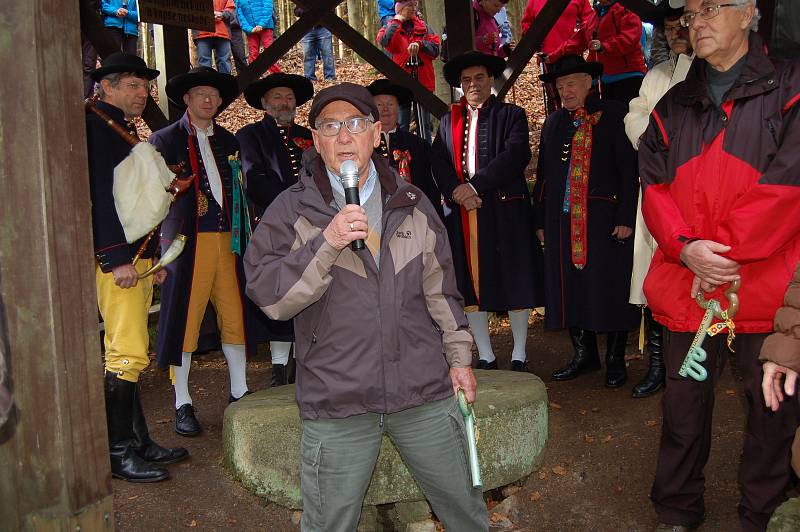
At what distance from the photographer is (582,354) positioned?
20.9ft

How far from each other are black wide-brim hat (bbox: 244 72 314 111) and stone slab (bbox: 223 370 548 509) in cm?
242

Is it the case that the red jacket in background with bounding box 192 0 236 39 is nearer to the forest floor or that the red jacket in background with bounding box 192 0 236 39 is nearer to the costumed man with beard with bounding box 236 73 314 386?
the costumed man with beard with bounding box 236 73 314 386

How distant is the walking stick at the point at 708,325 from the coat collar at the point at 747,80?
79cm

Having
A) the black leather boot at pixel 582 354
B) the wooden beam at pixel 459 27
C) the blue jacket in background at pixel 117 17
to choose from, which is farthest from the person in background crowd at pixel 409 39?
the black leather boot at pixel 582 354

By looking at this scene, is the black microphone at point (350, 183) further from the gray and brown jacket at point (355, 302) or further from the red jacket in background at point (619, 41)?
the red jacket in background at point (619, 41)

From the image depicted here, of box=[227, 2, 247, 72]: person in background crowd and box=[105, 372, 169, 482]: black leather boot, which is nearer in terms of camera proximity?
box=[105, 372, 169, 482]: black leather boot

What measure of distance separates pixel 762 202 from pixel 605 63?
15.2 feet

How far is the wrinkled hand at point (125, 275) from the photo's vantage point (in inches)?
173

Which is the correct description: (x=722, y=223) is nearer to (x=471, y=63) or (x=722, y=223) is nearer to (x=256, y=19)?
(x=471, y=63)

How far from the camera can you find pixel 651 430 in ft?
16.6

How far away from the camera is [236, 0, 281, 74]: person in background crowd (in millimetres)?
12969

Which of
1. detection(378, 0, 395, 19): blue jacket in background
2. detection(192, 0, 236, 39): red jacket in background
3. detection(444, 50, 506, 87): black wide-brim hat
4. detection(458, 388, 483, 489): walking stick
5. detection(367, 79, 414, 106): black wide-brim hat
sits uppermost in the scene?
detection(192, 0, 236, 39): red jacket in background

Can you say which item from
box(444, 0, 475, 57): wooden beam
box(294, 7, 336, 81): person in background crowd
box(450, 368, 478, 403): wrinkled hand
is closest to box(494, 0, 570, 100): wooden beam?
box(444, 0, 475, 57): wooden beam

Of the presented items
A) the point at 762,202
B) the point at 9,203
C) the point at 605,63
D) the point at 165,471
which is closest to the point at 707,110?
the point at 762,202
